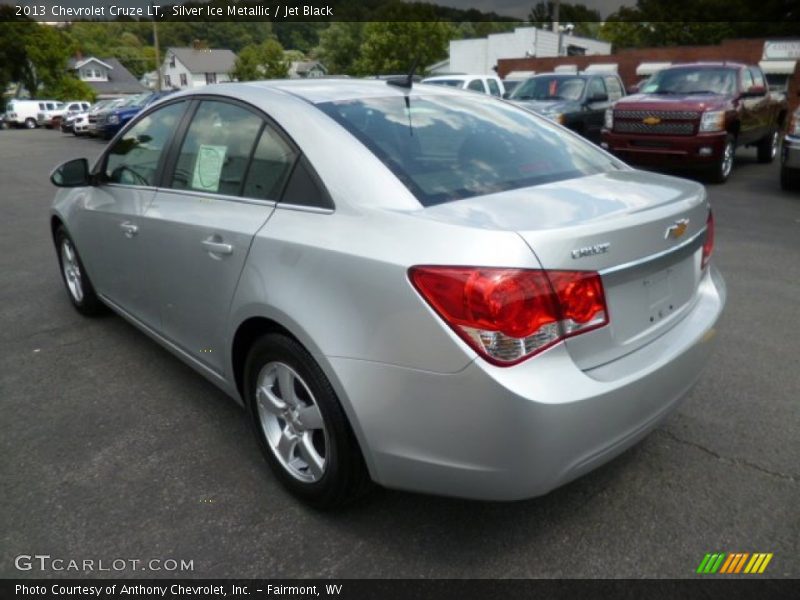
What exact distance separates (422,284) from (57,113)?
47161 mm

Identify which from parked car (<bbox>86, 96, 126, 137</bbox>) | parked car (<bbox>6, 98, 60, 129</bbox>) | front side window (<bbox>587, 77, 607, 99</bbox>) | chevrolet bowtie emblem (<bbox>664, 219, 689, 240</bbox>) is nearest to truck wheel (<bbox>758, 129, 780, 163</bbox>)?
front side window (<bbox>587, 77, 607, 99</bbox>)

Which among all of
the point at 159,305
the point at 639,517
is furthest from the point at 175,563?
the point at 639,517

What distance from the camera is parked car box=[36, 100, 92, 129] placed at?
3938 centimetres

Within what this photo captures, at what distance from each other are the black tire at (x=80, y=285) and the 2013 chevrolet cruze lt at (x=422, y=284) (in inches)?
60.4

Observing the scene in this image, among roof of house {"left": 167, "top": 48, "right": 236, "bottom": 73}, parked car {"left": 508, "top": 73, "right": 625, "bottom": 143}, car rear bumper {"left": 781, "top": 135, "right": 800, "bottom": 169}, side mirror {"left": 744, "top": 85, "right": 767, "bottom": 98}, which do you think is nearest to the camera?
car rear bumper {"left": 781, "top": 135, "right": 800, "bottom": 169}

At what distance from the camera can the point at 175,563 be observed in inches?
90.5

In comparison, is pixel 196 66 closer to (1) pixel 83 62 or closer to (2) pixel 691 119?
(1) pixel 83 62

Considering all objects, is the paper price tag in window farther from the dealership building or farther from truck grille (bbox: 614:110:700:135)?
the dealership building

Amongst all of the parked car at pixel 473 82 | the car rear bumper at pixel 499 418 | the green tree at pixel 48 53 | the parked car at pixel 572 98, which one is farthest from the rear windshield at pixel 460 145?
the green tree at pixel 48 53

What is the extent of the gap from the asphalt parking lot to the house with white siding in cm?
9162

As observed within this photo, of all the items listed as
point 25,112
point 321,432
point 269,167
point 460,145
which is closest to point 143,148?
point 269,167

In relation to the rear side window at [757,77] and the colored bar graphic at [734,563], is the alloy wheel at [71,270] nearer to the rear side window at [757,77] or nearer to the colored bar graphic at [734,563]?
the colored bar graphic at [734,563]

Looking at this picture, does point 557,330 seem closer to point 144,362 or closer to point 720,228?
point 144,362

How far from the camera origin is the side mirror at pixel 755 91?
11039 millimetres
